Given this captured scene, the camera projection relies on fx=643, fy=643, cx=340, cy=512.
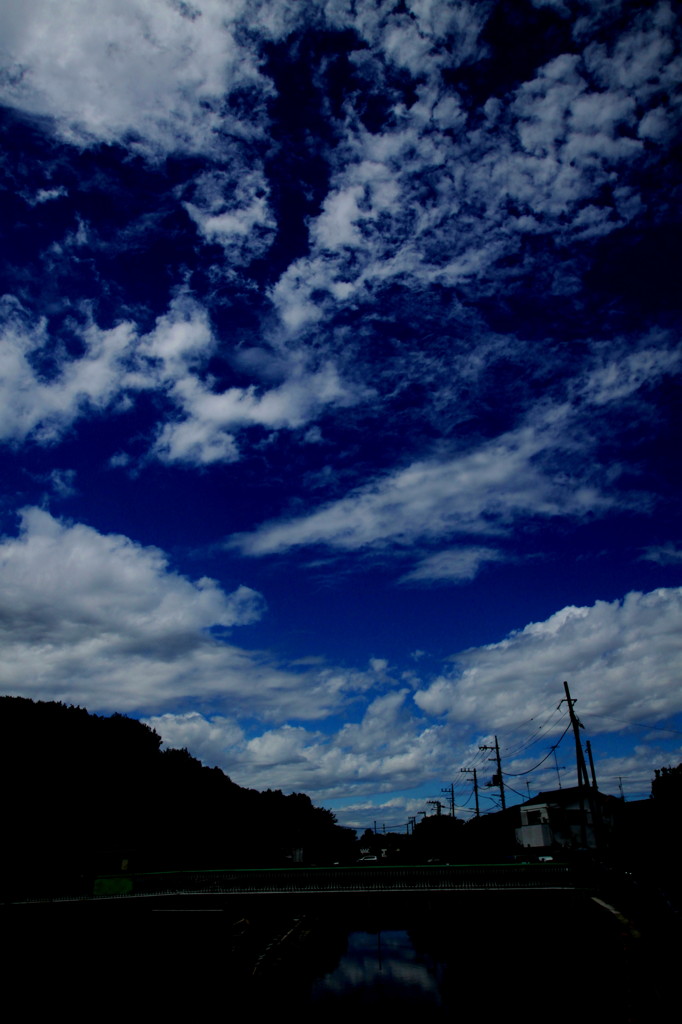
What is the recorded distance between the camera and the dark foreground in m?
31.4

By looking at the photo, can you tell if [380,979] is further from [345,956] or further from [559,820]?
[559,820]

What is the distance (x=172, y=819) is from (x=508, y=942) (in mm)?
51416

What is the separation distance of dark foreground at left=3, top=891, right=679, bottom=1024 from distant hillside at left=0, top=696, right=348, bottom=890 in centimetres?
974

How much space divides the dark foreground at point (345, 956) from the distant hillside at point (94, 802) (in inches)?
383

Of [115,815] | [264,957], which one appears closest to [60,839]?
[115,815]

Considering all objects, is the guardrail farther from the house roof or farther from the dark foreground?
the house roof

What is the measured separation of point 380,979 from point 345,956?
9.42m

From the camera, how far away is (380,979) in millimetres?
40188

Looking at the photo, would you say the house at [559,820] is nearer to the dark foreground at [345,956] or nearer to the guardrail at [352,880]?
the dark foreground at [345,956]

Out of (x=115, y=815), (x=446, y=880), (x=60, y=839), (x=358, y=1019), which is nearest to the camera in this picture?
(x=358, y=1019)

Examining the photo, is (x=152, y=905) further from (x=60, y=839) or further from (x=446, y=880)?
(x=446, y=880)

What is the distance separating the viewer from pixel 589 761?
61.1 meters

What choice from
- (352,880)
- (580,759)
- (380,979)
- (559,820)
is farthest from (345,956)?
(559,820)

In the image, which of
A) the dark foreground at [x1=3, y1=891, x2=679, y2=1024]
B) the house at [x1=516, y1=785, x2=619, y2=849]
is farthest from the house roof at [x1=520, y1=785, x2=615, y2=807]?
the dark foreground at [x1=3, y1=891, x2=679, y2=1024]
